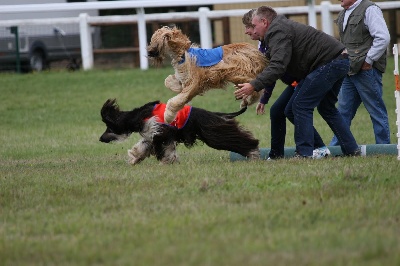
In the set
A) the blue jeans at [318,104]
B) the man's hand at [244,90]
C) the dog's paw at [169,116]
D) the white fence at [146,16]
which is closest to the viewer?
the man's hand at [244,90]

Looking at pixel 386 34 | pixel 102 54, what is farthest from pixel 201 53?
pixel 102 54

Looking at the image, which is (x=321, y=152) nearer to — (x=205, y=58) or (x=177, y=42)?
(x=205, y=58)

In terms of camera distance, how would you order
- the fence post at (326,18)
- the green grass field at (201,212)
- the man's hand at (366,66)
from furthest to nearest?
the fence post at (326,18), the man's hand at (366,66), the green grass field at (201,212)

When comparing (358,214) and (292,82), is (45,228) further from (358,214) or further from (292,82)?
(292,82)

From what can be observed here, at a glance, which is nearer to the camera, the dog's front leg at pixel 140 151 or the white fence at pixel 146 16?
the dog's front leg at pixel 140 151

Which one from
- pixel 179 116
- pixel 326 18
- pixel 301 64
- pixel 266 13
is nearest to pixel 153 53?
pixel 179 116

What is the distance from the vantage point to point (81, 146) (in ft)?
39.7

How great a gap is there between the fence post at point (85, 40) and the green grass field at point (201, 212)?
8986 mm

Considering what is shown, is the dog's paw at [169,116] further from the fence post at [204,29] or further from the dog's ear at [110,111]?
the fence post at [204,29]

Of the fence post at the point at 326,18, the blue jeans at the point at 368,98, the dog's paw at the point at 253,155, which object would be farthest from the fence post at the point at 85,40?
the dog's paw at the point at 253,155

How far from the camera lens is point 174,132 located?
27.6 ft

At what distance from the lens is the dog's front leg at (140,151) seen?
28.2ft

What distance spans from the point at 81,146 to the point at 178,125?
4021mm

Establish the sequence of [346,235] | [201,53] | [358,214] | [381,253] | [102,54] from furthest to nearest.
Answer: [102,54]
[201,53]
[358,214]
[346,235]
[381,253]
